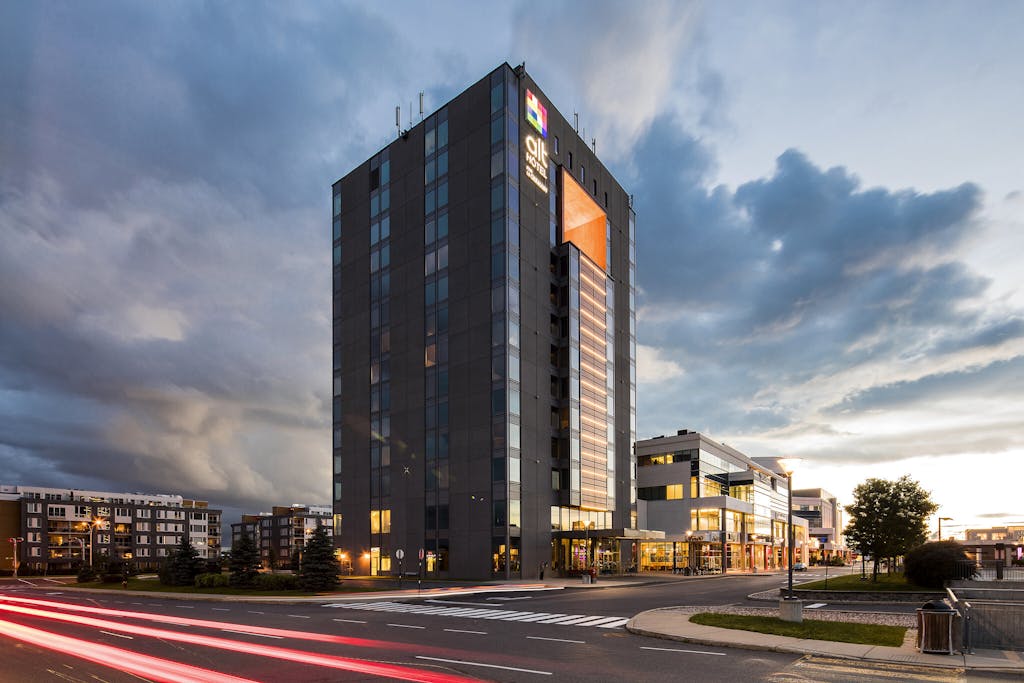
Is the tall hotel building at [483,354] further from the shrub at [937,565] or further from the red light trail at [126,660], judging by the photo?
the red light trail at [126,660]

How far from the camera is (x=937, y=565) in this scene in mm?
35906

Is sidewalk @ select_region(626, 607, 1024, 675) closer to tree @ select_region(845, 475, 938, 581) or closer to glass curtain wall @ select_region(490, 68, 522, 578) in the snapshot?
tree @ select_region(845, 475, 938, 581)

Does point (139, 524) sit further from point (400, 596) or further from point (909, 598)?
point (909, 598)

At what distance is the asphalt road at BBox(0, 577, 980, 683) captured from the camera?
16.0 meters

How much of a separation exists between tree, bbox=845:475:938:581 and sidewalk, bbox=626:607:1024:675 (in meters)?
27.8

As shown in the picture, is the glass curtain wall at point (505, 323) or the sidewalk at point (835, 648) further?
the glass curtain wall at point (505, 323)

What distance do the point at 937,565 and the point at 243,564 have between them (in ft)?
148

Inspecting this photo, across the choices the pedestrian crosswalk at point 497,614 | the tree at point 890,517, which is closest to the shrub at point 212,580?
the pedestrian crosswalk at point 497,614

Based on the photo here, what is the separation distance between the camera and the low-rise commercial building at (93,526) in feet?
495

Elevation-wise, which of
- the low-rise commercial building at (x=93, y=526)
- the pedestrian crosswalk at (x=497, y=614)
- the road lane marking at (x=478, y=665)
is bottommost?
the low-rise commercial building at (x=93, y=526)

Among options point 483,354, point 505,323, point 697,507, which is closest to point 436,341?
point 483,354

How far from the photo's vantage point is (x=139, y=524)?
17300cm

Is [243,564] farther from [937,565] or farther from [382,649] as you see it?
[937,565]

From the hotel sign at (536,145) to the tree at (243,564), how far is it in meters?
42.9
